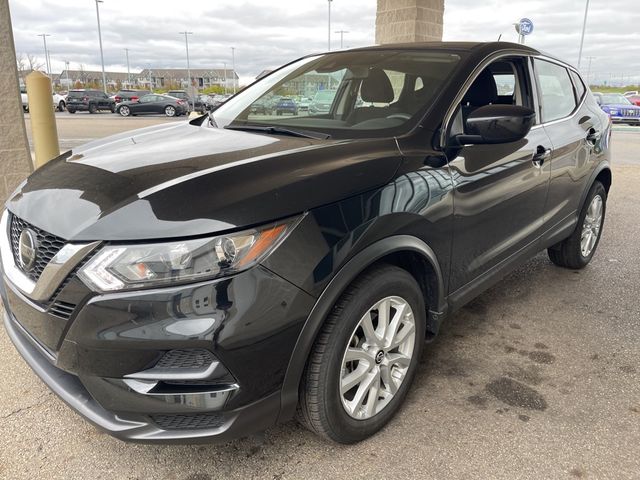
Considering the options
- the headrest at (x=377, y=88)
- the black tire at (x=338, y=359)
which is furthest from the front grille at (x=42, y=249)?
the headrest at (x=377, y=88)

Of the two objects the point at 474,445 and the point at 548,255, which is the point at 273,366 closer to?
the point at 474,445

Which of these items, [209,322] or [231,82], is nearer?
[209,322]

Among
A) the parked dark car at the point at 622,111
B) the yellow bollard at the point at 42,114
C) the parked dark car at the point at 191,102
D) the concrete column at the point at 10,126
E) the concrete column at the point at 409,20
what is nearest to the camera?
the concrete column at the point at 10,126

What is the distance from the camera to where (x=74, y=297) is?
1.76 metres

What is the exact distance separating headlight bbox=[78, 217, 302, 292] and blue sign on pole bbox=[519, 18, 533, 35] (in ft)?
53.4

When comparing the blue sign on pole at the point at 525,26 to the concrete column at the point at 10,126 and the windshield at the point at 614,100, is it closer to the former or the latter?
the windshield at the point at 614,100

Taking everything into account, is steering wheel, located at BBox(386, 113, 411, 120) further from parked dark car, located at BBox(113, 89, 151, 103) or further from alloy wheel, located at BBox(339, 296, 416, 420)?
Answer: parked dark car, located at BBox(113, 89, 151, 103)

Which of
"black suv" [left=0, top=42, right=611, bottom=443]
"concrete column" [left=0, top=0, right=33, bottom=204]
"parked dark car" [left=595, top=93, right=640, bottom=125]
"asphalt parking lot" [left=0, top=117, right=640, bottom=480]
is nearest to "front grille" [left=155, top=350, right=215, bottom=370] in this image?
"black suv" [left=0, top=42, right=611, bottom=443]

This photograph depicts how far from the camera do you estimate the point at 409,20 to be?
47.4 feet

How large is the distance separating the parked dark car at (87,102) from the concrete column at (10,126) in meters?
29.7

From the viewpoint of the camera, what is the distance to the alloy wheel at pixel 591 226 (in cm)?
432

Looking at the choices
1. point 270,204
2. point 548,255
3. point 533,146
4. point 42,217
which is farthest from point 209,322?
point 548,255

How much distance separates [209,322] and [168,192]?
1.57 feet

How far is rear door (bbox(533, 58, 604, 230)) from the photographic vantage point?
347cm
